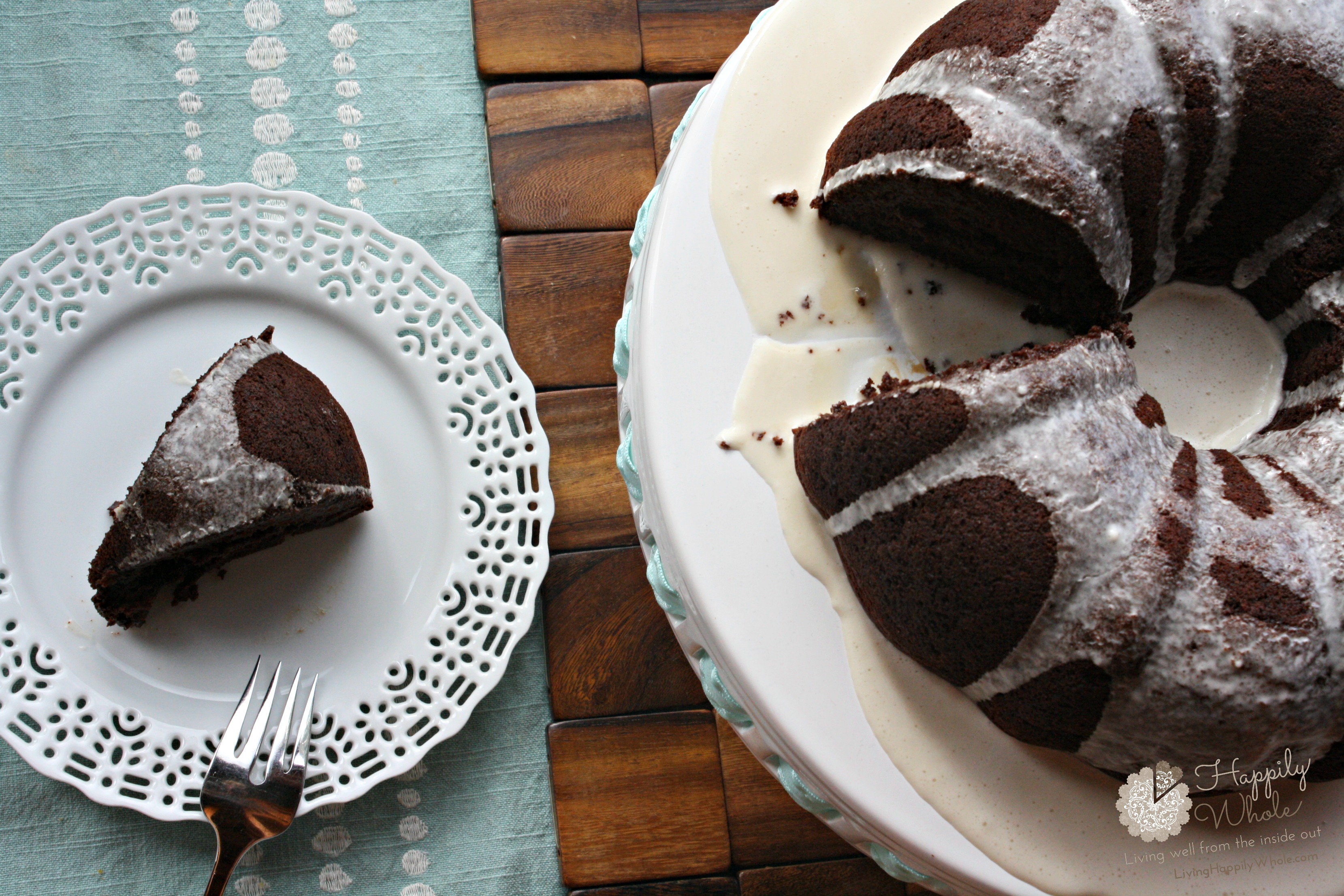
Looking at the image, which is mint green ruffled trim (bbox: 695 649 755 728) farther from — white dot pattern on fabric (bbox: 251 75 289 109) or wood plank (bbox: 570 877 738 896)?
white dot pattern on fabric (bbox: 251 75 289 109)

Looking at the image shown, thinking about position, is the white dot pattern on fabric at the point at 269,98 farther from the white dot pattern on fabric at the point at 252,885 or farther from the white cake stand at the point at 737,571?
the white dot pattern on fabric at the point at 252,885

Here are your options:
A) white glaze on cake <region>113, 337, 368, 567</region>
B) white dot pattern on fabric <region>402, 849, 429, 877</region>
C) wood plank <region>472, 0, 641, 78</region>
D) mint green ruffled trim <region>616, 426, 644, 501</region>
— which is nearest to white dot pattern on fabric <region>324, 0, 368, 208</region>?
wood plank <region>472, 0, 641, 78</region>

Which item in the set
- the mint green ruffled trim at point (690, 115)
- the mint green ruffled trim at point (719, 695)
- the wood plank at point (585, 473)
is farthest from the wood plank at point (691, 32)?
the mint green ruffled trim at point (719, 695)

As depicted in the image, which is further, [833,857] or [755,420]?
[833,857]

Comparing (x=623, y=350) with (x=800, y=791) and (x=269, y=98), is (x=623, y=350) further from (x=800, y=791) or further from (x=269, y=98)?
(x=269, y=98)

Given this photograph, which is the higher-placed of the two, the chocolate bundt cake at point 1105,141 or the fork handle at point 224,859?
the chocolate bundt cake at point 1105,141

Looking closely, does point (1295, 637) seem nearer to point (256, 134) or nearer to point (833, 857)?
point (833, 857)

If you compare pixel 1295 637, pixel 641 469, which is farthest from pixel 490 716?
pixel 1295 637

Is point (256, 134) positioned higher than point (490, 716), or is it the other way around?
point (256, 134)
